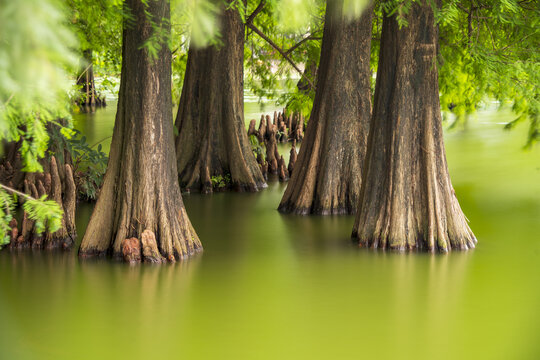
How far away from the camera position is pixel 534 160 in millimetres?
16234

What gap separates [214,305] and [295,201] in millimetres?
3806

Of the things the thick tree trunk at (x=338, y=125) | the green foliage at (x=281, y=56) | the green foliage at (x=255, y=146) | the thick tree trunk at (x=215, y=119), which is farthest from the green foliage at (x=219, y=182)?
the thick tree trunk at (x=338, y=125)

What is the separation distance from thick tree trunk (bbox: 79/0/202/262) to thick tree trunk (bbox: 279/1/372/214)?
8.52ft

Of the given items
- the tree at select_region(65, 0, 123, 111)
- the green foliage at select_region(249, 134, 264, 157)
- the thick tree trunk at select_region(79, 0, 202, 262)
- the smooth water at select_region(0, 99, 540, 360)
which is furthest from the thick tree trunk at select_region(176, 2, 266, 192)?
the thick tree trunk at select_region(79, 0, 202, 262)

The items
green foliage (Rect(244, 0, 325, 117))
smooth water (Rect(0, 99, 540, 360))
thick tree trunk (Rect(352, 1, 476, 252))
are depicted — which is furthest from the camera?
green foliage (Rect(244, 0, 325, 117))

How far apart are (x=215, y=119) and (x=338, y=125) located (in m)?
2.62

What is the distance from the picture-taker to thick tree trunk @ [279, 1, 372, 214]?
33.4 ft

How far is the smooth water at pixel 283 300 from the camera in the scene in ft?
19.5

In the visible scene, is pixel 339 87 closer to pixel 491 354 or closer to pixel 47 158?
pixel 47 158

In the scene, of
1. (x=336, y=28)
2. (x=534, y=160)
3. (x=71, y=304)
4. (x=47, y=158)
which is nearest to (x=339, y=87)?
(x=336, y=28)

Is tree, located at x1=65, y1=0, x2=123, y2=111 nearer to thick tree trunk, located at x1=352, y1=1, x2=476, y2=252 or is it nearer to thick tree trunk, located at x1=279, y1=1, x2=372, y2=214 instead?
thick tree trunk, located at x1=279, y1=1, x2=372, y2=214

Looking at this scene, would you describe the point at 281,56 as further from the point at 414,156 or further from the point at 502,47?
the point at 414,156

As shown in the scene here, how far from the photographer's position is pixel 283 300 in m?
7.01

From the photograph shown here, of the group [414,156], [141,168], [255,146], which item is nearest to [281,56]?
[255,146]
